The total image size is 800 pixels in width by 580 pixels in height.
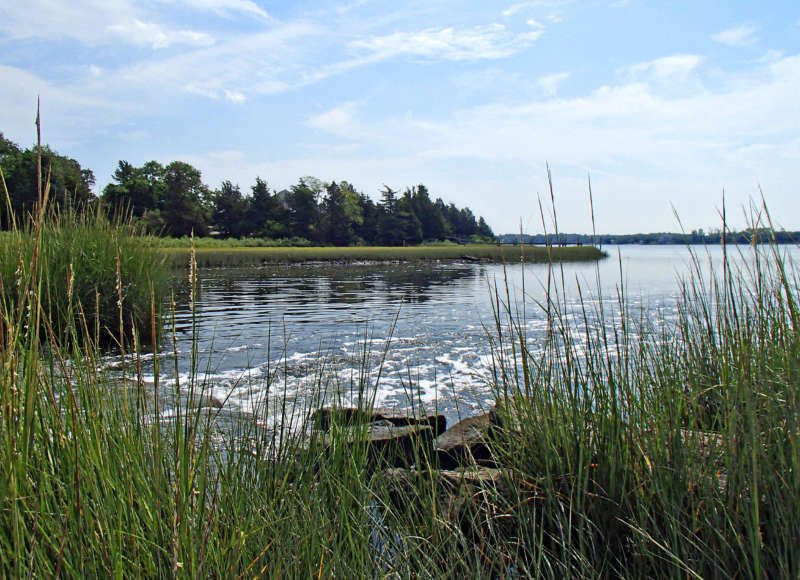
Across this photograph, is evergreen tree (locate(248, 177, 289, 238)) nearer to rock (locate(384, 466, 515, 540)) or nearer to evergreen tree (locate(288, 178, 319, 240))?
evergreen tree (locate(288, 178, 319, 240))

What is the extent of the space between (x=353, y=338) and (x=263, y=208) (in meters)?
62.4

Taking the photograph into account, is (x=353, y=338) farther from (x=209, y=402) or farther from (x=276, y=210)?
(x=276, y=210)

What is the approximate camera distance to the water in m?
4.70

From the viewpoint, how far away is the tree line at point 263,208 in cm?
5480

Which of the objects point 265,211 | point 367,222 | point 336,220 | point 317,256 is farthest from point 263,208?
point 317,256

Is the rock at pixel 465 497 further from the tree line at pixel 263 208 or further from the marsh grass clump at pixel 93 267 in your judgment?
the tree line at pixel 263 208

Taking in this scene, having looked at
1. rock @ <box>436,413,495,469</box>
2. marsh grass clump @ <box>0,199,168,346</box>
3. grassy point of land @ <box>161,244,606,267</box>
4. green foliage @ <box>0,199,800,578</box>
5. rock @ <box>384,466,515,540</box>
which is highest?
grassy point of land @ <box>161,244,606,267</box>

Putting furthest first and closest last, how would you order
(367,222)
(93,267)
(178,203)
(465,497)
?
(367,222) → (178,203) → (93,267) → (465,497)

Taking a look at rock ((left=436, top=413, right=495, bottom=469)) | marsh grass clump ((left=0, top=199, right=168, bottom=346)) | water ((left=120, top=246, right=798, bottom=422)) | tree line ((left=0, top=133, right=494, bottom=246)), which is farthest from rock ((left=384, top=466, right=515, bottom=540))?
tree line ((left=0, top=133, right=494, bottom=246))

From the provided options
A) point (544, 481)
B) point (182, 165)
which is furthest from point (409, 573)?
point (182, 165)

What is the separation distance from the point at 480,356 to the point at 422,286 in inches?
547

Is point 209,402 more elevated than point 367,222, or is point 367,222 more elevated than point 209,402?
point 367,222

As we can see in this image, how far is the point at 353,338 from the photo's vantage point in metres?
10.1

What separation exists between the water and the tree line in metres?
33.7
